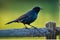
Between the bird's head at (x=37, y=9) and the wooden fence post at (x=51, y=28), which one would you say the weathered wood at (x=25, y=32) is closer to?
the wooden fence post at (x=51, y=28)

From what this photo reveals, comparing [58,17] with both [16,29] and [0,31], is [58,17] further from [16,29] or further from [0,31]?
[0,31]

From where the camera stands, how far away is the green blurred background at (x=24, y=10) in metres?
1.74

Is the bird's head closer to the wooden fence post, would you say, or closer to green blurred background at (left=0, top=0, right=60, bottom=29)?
green blurred background at (left=0, top=0, right=60, bottom=29)

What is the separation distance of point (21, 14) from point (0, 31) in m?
0.30

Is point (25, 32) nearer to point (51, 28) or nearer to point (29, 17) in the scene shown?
point (29, 17)

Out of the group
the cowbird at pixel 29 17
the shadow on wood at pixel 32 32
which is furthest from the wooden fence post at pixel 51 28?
the cowbird at pixel 29 17

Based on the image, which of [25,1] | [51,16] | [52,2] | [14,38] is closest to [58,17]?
[51,16]

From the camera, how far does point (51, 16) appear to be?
1.74m

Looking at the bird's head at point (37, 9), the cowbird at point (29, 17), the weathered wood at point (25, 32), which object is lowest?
the weathered wood at point (25, 32)

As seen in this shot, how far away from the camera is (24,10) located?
1.75 m

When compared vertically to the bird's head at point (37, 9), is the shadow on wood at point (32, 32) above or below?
below

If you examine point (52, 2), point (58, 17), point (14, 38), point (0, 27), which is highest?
point (52, 2)

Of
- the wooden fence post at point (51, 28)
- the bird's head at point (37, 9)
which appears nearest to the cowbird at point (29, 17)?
the bird's head at point (37, 9)

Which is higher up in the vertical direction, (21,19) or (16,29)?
(21,19)
